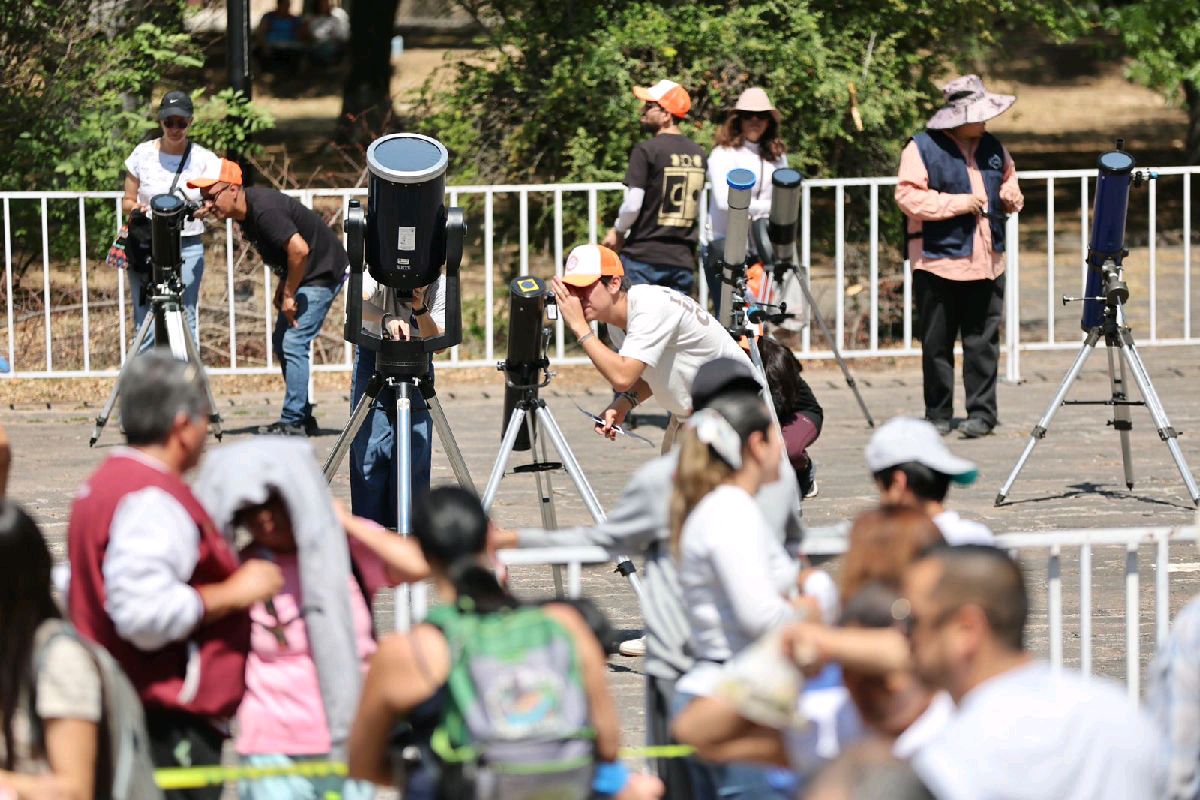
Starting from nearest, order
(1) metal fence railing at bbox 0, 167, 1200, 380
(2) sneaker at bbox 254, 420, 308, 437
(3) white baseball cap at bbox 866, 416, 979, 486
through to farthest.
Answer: (3) white baseball cap at bbox 866, 416, 979, 486 < (2) sneaker at bbox 254, 420, 308, 437 < (1) metal fence railing at bbox 0, 167, 1200, 380

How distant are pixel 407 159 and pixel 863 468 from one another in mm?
3872

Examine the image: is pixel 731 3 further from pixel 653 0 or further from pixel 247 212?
pixel 247 212

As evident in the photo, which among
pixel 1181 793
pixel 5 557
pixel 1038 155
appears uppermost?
pixel 5 557

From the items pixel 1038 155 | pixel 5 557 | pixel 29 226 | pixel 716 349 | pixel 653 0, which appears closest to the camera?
pixel 5 557

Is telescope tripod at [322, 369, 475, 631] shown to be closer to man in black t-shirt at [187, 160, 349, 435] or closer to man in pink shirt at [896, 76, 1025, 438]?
man in black t-shirt at [187, 160, 349, 435]

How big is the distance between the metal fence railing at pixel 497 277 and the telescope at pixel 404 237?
4698 mm

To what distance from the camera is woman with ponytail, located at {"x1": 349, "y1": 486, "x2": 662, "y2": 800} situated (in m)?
4.06

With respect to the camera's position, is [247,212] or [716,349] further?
[247,212]

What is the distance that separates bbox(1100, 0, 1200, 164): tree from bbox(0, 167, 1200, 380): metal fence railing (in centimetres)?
398

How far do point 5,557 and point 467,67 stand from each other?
1148cm

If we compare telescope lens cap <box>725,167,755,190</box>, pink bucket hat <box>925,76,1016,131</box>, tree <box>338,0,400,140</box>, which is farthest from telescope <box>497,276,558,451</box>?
tree <box>338,0,400,140</box>

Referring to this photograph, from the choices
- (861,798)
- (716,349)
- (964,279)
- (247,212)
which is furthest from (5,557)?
(964,279)

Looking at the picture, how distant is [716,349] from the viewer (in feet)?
24.5

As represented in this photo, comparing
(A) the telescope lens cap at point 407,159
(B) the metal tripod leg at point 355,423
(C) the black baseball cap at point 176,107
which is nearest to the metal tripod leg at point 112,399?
(C) the black baseball cap at point 176,107
